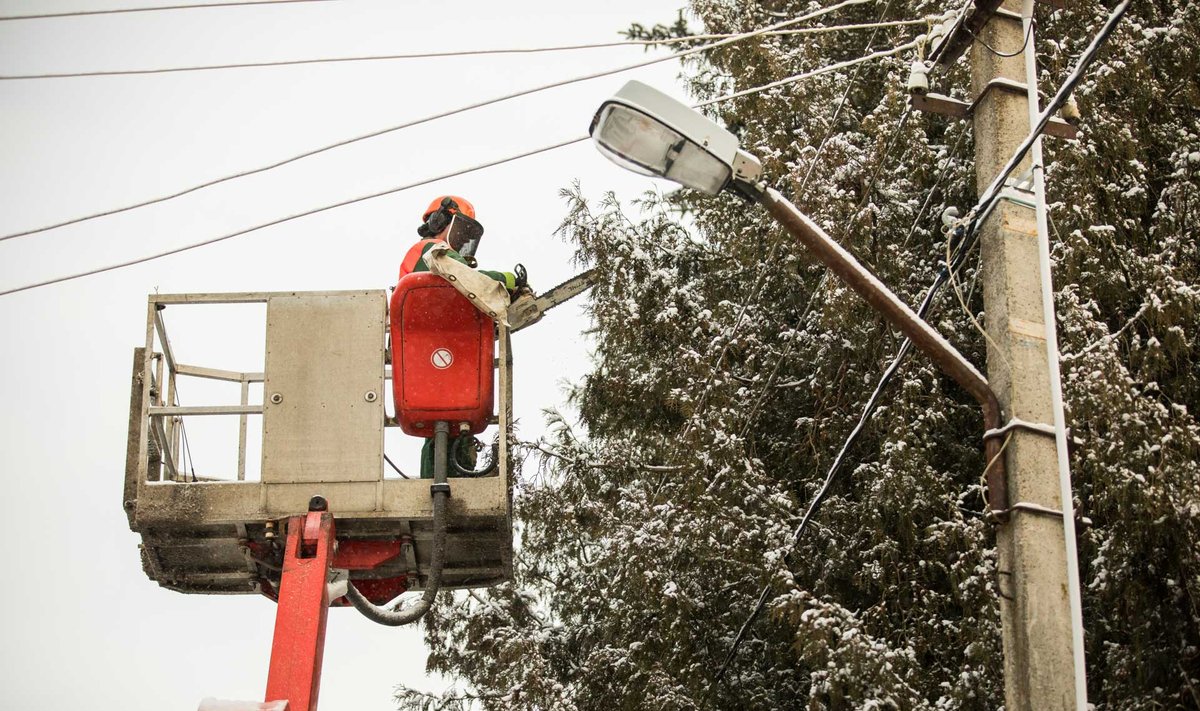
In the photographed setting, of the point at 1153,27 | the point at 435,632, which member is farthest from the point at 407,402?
the point at 1153,27

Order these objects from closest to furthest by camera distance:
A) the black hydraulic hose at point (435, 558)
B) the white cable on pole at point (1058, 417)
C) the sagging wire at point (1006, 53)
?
the white cable on pole at point (1058, 417) < the sagging wire at point (1006, 53) < the black hydraulic hose at point (435, 558)

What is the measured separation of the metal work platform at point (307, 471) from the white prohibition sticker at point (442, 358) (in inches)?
13.9

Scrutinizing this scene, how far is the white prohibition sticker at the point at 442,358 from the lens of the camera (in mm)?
10547

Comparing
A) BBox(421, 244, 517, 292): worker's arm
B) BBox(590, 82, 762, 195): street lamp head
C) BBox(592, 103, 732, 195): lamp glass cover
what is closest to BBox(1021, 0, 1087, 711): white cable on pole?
BBox(590, 82, 762, 195): street lamp head

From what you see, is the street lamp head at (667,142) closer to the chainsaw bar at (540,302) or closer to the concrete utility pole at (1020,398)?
the concrete utility pole at (1020,398)

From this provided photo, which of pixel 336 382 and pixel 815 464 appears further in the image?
pixel 815 464

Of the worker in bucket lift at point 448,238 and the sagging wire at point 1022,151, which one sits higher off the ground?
the worker in bucket lift at point 448,238

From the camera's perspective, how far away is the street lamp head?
6.50m

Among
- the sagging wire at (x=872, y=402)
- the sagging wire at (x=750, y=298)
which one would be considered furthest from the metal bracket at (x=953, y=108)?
the sagging wire at (x=750, y=298)

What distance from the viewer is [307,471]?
33.4ft

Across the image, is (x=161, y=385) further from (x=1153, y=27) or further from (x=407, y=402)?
(x=1153, y=27)

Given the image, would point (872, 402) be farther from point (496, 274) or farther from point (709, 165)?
point (496, 274)

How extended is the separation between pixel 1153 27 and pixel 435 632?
32.1 feet

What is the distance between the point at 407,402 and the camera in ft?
34.3
